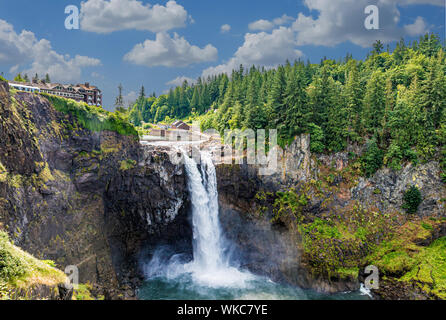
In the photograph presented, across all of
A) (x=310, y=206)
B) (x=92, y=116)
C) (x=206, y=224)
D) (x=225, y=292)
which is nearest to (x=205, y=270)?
(x=225, y=292)

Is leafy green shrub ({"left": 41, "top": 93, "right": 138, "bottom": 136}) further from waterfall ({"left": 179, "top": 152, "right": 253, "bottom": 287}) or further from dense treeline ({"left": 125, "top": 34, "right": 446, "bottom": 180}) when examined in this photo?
dense treeline ({"left": 125, "top": 34, "right": 446, "bottom": 180})

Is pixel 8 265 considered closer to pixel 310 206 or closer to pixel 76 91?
pixel 310 206

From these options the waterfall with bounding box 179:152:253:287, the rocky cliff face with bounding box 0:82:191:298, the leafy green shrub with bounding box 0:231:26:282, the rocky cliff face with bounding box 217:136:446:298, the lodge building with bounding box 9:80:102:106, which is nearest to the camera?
the leafy green shrub with bounding box 0:231:26:282

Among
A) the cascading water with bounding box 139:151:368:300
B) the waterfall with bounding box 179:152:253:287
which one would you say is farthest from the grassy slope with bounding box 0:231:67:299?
the waterfall with bounding box 179:152:253:287

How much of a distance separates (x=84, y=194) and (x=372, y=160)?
36009 mm

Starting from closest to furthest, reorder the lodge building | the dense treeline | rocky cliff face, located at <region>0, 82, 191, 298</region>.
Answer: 1. rocky cliff face, located at <region>0, 82, 191, 298</region>
2. the dense treeline
3. the lodge building

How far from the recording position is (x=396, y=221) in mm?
35656

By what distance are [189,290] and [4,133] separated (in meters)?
22.0

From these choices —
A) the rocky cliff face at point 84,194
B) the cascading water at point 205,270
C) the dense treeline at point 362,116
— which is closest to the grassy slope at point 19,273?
the rocky cliff face at point 84,194

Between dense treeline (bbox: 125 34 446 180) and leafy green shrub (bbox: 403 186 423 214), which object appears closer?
leafy green shrub (bbox: 403 186 423 214)

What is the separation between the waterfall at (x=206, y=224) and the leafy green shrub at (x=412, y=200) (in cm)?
2246

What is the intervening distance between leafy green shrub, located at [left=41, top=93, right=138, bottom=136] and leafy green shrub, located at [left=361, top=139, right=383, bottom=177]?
3101cm

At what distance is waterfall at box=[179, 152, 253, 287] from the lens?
112 ft

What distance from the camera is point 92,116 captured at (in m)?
29.0
